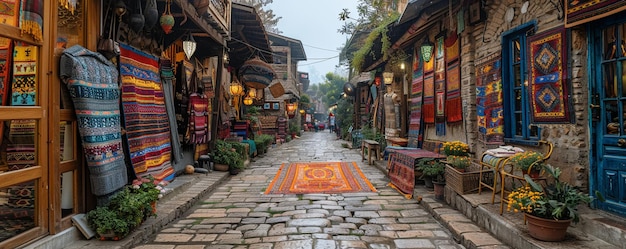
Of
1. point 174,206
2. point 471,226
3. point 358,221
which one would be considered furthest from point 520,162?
point 174,206

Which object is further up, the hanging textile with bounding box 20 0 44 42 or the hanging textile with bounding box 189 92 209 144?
the hanging textile with bounding box 20 0 44 42

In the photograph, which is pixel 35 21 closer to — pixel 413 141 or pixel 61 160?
pixel 61 160

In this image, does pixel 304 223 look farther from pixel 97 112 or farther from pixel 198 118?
pixel 198 118

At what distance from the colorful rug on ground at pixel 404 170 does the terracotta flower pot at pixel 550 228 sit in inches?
121

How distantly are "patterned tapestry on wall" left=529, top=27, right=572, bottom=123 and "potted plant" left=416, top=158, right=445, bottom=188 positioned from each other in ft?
6.21

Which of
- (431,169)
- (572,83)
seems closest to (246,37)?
(431,169)

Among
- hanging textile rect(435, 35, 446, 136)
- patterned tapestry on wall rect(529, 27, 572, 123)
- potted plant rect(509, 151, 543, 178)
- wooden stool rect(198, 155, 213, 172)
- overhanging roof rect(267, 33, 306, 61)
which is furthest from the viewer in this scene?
overhanging roof rect(267, 33, 306, 61)

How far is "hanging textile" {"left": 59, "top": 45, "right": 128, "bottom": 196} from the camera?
12.1 feet

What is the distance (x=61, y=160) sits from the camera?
3867mm

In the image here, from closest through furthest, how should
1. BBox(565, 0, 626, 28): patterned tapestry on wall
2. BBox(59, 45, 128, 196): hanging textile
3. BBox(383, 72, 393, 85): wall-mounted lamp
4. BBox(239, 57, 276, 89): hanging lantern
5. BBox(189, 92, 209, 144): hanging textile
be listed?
BBox(565, 0, 626, 28): patterned tapestry on wall → BBox(59, 45, 128, 196): hanging textile → BBox(189, 92, 209, 144): hanging textile → BBox(383, 72, 393, 85): wall-mounted lamp → BBox(239, 57, 276, 89): hanging lantern

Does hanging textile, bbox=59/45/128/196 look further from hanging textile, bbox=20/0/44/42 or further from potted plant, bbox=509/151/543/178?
potted plant, bbox=509/151/543/178

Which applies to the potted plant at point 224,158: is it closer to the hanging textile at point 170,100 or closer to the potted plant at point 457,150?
the hanging textile at point 170,100

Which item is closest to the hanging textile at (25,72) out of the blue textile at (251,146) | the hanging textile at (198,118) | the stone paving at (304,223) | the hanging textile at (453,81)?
the stone paving at (304,223)

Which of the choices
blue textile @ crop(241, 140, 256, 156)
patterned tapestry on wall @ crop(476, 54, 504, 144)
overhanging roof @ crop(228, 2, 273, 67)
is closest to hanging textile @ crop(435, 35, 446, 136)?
patterned tapestry on wall @ crop(476, 54, 504, 144)
